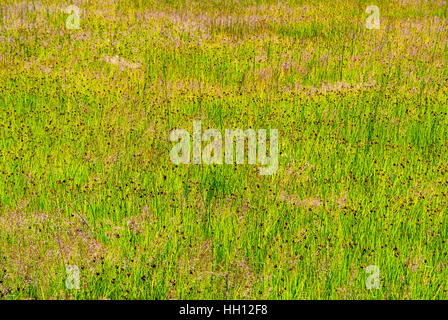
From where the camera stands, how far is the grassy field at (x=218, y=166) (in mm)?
3678

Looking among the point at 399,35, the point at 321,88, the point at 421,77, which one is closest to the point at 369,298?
the point at 321,88

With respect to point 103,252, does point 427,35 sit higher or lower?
higher

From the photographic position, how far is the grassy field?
3.68 meters

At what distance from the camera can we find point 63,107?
6.63 metres

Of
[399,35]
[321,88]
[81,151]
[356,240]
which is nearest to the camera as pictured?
[356,240]

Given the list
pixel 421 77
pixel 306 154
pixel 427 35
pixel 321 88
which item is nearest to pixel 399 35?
pixel 427 35

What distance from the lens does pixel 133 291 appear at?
3.44 metres

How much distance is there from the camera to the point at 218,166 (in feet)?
17.3
